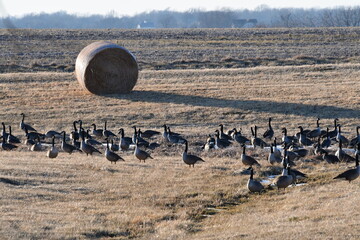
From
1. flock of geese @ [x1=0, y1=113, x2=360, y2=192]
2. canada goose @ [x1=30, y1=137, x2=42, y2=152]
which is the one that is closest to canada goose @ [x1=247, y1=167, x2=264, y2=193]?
flock of geese @ [x1=0, y1=113, x2=360, y2=192]

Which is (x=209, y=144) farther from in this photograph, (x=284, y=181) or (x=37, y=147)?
(x=284, y=181)

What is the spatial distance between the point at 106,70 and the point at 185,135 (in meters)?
8.60

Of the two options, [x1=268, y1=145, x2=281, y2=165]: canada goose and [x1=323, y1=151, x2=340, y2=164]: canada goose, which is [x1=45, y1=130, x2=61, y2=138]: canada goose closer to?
[x1=268, y1=145, x2=281, y2=165]: canada goose

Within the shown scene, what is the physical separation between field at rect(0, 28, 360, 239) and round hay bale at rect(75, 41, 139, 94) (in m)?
0.74

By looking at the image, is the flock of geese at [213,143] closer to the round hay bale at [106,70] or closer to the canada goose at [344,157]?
the canada goose at [344,157]

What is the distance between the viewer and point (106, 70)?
108 feet

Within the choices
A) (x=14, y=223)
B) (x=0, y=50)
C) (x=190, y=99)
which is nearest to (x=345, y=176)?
(x=14, y=223)

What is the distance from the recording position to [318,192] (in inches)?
632

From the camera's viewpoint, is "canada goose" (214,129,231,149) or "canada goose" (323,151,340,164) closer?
"canada goose" (323,151,340,164)

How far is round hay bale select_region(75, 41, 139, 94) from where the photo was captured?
3269 cm

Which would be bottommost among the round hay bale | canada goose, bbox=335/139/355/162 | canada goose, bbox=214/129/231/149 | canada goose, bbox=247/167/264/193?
canada goose, bbox=214/129/231/149

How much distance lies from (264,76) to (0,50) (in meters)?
21.1

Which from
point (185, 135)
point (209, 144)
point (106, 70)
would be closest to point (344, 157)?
point (209, 144)

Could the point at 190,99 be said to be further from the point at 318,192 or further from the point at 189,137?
the point at 318,192
